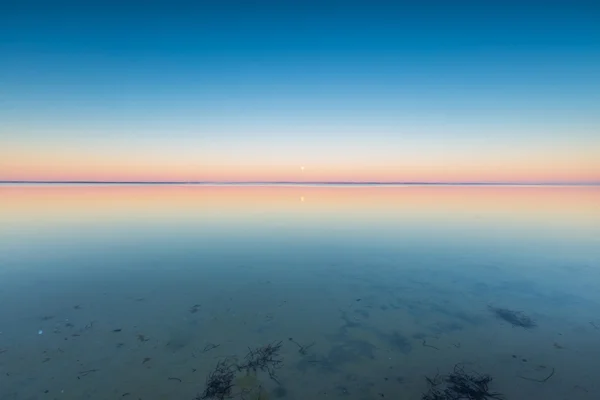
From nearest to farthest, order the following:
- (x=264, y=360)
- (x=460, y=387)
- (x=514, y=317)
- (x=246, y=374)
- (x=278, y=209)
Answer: (x=460, y=387)
(x=246, y=374)
(x=264, y=360)
(x=514, y=317)
(x=278, y=209)


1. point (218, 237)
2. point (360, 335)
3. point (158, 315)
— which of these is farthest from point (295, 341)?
point (218, 237)

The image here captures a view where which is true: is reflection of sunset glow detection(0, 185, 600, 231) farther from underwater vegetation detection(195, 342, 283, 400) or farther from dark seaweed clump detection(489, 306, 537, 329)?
underwater vegetation detection(195, 342, 283, 400)

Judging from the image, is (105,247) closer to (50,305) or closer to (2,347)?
(50,305)

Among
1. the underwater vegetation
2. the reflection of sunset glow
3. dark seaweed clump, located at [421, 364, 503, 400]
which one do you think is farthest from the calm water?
the reflection of sunset glow

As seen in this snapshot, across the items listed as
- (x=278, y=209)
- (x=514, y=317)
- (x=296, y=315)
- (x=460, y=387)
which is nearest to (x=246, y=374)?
(x=296, y=315)

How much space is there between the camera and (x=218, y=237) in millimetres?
23125

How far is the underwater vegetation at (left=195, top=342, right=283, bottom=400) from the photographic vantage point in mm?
6680

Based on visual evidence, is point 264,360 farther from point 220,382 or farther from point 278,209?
point 278,209

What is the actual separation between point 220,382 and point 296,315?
3961 mm

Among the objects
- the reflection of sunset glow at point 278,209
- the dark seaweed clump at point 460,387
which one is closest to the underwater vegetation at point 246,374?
the dark seaweed clump at point 460,387

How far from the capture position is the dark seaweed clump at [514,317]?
994cm

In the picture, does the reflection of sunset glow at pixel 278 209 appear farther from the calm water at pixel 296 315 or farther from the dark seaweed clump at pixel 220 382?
the dark seaweed clump at pixel 220 382

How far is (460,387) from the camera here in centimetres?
692

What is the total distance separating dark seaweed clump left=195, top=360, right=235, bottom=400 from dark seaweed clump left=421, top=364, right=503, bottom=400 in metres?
4.52
